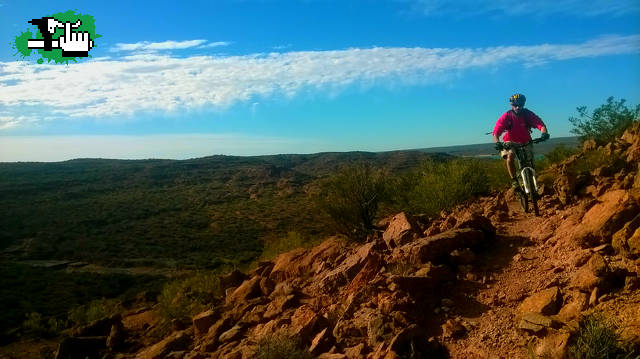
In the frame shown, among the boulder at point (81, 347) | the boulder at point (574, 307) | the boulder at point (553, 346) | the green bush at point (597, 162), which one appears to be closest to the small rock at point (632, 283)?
the boulder at point (574, 307)

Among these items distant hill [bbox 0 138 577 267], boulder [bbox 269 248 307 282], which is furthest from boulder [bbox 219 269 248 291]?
distant hill [bbox 0 138 577 267]

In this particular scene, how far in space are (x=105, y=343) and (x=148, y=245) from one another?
38.2 metres

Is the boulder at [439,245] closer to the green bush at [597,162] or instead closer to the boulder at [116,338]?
the green bush at [597,162]

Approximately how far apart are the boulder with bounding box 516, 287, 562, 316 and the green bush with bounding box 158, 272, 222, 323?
7949 mm

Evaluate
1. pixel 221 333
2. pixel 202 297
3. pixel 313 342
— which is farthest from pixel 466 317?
pixel 202 297

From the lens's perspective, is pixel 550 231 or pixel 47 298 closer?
pixel 550 231

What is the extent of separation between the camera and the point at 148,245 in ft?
156

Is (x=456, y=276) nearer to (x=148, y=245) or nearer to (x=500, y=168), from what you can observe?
(x=500, y=168)

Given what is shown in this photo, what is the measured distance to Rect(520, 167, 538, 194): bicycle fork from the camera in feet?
29.4

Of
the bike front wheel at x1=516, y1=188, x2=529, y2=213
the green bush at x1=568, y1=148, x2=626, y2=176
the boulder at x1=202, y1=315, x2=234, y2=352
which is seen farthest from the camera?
the green bush at x1=568, y1=148, x2=626, y2=176

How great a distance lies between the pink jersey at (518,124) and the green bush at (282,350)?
19.4 feet

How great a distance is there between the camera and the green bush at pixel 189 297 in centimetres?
1193

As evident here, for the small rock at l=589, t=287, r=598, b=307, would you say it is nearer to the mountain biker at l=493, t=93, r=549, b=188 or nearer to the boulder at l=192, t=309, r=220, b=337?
the mountain biker at l=493, t=93, r=549, b=188

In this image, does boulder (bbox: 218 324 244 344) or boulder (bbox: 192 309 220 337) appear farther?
boulder (bbox: 192 309 220 337)
